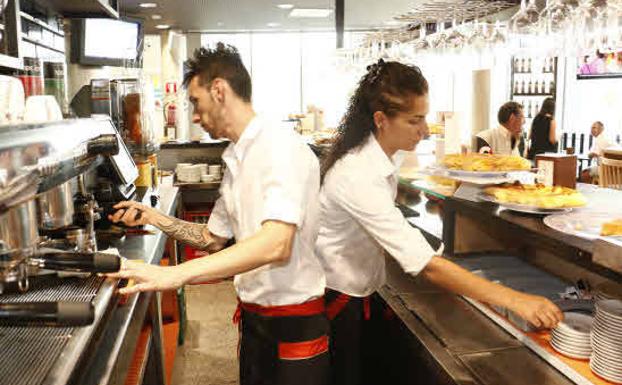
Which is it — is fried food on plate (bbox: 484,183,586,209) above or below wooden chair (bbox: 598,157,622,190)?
above

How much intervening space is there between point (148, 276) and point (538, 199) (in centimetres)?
117

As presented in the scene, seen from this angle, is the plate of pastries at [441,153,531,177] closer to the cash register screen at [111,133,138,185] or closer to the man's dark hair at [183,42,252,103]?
the man's dark hair at [183,42,252,103]

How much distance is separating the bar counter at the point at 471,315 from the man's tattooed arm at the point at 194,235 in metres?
0.77

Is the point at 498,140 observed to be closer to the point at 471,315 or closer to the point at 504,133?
the point at 504,133

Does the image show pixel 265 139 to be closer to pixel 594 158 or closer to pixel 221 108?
pixel 221 108

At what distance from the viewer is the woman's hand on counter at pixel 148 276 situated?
122 cm

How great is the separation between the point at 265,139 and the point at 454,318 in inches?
39.8

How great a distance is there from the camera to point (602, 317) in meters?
1.45

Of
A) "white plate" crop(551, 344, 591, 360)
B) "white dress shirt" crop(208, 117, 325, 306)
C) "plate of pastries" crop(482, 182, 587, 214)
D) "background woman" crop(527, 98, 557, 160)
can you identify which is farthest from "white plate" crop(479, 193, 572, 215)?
"background woman" crop(527, 98, 557, 160)

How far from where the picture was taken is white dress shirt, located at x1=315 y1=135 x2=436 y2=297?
1689 mm

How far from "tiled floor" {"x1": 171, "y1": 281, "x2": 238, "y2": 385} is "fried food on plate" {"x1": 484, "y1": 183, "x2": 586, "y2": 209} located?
7.23ft

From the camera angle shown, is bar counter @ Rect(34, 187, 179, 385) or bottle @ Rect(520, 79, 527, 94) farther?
bottle @ Rect(520, 79, 527, 94)

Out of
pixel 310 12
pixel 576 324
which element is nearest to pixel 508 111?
pixel 576 324

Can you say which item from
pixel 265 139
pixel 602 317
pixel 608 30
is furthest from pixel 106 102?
pixel 602 317
